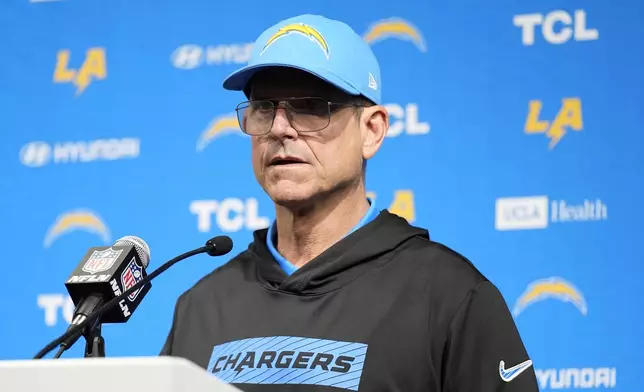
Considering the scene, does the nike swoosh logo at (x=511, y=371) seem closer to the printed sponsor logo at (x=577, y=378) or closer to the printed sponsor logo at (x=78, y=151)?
the printed sponsor logo at (x=577, y=378)

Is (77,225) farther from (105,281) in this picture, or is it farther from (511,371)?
(511,371)

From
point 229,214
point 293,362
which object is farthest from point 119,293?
point 229,214

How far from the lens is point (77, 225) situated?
335 centimetres

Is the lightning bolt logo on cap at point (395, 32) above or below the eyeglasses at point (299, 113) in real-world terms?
above

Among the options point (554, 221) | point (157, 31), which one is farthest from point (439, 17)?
point (157, 31)

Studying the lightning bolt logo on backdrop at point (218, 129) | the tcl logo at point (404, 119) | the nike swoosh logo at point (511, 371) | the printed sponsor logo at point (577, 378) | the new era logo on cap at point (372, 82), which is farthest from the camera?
the lightning bolt logo on backdrop at point (218, 129)

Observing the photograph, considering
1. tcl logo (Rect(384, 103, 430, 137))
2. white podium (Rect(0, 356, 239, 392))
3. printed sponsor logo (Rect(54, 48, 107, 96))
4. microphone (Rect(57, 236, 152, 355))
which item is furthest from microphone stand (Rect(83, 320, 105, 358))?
printed sponsor logo (Rect(54, 48, 107, 96))

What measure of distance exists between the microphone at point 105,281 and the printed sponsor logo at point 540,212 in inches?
59.3

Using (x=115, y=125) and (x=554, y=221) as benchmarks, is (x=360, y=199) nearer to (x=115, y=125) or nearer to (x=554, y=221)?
(x=554, y=221)

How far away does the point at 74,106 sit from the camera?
3449 millimetres

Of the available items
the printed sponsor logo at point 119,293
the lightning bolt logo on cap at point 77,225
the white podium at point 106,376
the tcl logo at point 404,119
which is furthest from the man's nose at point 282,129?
the lightning bolt logo on cap at point 77,225

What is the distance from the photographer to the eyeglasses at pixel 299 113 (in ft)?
6.56

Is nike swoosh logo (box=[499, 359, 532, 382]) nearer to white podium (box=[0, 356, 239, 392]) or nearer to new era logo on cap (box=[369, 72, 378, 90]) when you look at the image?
new era logo on cap (box=[369, 72, 378, 90])

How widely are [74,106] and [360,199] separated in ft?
5.51
